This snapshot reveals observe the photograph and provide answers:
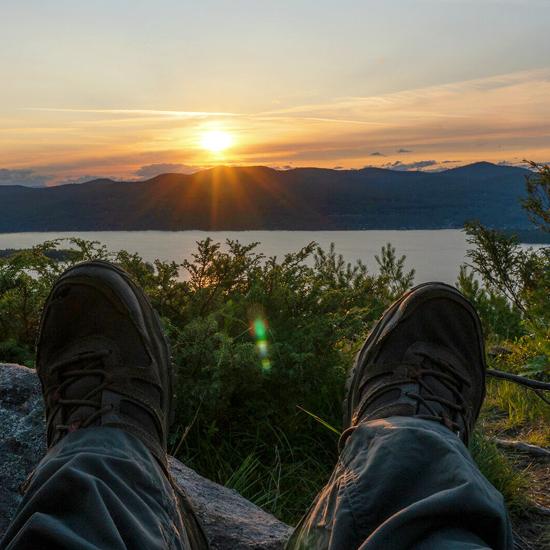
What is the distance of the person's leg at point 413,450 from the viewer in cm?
145

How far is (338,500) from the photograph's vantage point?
1641 mm

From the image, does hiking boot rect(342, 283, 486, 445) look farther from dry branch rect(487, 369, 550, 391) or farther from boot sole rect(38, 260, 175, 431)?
boot sole rect(38, 260, 175, 431)

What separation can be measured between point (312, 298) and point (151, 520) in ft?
9.10

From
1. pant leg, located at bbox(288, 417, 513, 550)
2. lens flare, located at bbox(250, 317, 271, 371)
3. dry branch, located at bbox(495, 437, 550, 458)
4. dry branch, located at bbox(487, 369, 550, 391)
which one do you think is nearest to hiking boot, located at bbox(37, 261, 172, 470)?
pant leg, located at bbox(288, 417, 513, 550)

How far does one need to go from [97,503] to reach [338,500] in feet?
2.00

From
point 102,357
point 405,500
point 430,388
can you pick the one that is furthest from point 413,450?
point 102,357

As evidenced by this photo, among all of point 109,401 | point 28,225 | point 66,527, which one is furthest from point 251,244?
point 28,225

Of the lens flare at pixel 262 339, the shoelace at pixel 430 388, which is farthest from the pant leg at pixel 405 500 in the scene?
the lens flare at pixel 262 339

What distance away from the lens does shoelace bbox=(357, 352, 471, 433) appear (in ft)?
7.34

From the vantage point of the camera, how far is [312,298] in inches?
167

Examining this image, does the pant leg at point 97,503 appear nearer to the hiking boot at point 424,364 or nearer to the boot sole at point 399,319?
the hiking boot at point 424,364

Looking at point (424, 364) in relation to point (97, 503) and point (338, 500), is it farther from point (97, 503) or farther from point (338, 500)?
point (97, 503)

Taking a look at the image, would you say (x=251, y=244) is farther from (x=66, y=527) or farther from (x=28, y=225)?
(x=28, y=225)

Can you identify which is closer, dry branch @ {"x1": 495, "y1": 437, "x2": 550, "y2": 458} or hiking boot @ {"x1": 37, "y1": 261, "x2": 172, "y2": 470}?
hiking boot @ {"x1": 37, "y1": 261, "x2": 172, "y2": 470}
